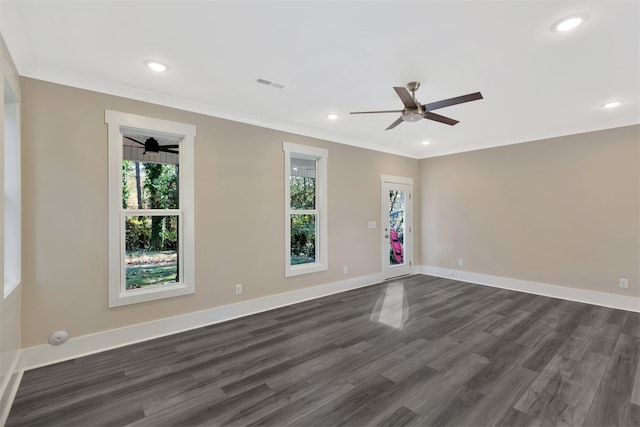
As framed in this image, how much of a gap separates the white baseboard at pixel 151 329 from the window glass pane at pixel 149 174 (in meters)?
1.32

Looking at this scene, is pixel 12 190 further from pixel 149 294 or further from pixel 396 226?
pixel 396 226

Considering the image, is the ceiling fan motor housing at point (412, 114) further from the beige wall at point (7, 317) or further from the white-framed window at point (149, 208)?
the beige wall at point (7, 317)

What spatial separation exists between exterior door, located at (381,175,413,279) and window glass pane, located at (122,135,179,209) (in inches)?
150

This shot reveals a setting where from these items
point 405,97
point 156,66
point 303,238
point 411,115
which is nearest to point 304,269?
point 303,238

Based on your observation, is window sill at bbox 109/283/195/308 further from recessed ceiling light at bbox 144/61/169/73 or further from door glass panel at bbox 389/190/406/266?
door glass panel at bbox 389/190/406/266

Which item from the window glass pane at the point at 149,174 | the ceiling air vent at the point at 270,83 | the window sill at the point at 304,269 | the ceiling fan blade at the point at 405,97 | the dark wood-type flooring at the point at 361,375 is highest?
the ceiling air vent at the point at 270,83

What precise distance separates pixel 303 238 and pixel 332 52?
2.98m

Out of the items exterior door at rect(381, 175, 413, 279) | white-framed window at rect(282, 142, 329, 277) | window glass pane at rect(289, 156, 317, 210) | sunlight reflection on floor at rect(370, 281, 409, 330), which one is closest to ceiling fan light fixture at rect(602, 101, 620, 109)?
exterior door at rect(381, 175, 413, 279)

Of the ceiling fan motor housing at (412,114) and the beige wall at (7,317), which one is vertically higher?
the ceiling fan motor housing at (412,114)

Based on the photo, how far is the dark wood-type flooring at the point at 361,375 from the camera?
6.57 feet

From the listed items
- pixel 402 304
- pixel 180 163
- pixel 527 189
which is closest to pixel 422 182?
pixel 527 189

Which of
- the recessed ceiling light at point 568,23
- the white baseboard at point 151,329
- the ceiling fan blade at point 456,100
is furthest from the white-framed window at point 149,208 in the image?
the recessed ceiling light at point 568,23

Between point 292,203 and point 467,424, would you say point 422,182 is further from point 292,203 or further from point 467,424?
point 467,424

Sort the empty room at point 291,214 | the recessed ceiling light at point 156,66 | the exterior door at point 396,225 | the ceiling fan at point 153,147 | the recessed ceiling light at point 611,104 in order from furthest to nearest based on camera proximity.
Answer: the exterior door at point 396,225, the recessed ceiling light at point 611,104, the ceiling fan at point 153,147, the recessed ceiling light at point 156,66, the empty room at point 291,214
